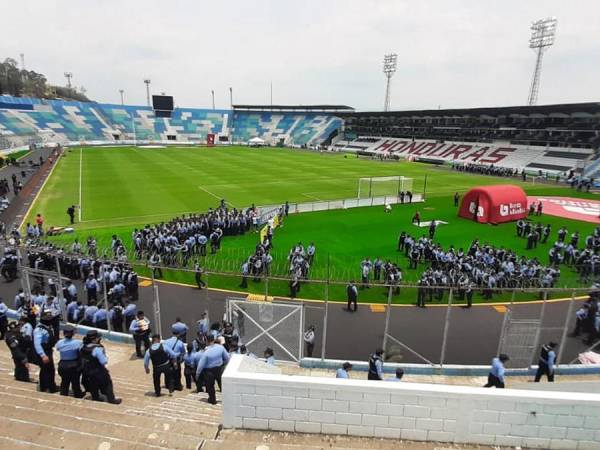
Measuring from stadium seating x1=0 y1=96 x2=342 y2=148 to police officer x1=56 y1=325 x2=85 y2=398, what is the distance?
73407 millimetres

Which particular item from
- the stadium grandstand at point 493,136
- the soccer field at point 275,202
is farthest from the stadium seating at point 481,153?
the soccer field at point 275,202

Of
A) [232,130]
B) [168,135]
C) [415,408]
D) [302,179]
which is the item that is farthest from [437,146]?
[415,408]

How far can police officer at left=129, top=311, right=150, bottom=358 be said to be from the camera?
962cm

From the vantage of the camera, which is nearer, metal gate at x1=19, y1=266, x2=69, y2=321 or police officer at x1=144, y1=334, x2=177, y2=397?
police officer at x1=144, y1=334, x2=177, y2=397

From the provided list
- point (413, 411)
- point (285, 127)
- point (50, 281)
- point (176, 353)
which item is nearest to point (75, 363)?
point (176, 353)

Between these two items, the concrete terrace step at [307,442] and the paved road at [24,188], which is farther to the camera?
the paved road at [24,188]

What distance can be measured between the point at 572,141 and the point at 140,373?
66.4 meters

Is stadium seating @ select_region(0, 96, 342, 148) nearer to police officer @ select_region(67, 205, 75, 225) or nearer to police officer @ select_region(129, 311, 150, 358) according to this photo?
police officer @ select_region(67, 205, 75, 225)

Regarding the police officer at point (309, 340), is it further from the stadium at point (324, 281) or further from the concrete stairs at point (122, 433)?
the concrete stairs at point (122, 433)

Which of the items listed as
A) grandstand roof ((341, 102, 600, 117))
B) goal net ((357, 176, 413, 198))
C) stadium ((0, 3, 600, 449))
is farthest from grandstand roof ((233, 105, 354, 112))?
goal net ((357, 176, 413, 198))

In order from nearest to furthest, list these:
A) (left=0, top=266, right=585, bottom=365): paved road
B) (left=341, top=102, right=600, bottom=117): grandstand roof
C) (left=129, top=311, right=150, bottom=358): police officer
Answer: (left=129, top=311, right=150, bottom=358): police officer, (left=0, top=266, right=585, bottom=365): paved road, (left=341, top=102, right=600, bottom=117): grandstand roof

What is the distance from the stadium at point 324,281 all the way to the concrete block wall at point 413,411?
0.02 meters

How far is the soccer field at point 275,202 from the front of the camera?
64.7 ft

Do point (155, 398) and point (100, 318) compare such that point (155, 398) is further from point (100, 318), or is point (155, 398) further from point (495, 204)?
point (495, 204)
